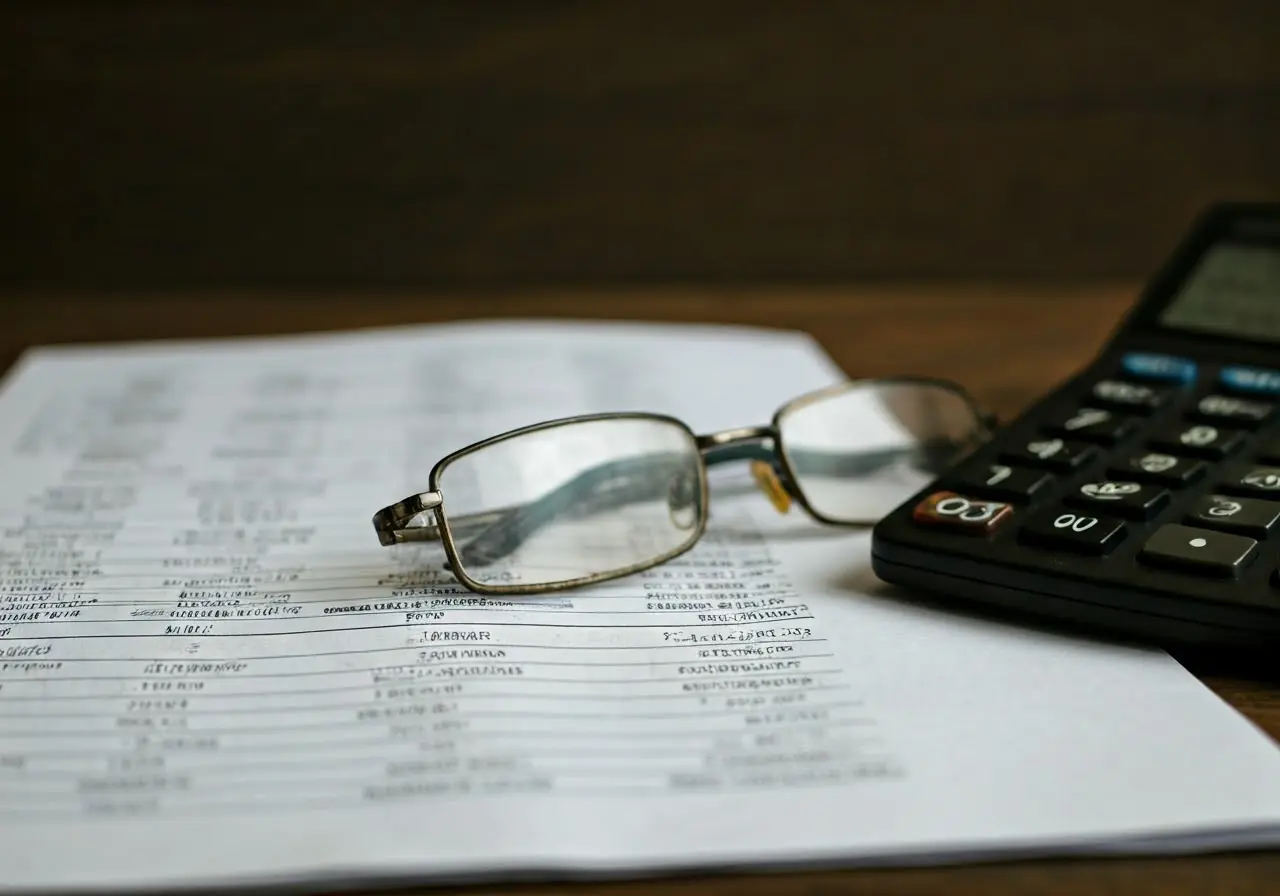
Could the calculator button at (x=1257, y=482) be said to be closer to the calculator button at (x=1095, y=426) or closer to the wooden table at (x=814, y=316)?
the calculator button at (x=1095, y=426)

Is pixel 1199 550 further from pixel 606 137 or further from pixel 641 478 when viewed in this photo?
pixel 606 137

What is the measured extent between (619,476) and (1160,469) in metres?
0.16

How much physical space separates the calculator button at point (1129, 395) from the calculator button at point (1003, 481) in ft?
0.20

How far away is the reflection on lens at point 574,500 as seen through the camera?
1.26 ft

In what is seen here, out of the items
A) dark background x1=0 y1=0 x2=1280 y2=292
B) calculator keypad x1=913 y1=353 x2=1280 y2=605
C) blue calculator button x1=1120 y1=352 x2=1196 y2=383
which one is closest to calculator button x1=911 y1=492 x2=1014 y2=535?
calculator keypad x1=913 y1=353 x2=1280 y2=605

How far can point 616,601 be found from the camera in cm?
37

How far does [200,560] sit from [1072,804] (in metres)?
0.25

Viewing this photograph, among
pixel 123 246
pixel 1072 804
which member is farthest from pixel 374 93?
pixel 1072 804

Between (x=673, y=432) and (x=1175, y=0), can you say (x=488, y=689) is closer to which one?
(x=673, y=432)

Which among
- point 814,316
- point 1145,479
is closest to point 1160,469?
point 1145,479

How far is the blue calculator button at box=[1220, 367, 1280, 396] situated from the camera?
432 mm

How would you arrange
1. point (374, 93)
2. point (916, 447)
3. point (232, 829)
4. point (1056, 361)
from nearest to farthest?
point (232, 829) → point (916, 447) → point (1056, 361) → point (374, 93)

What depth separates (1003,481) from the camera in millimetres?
378

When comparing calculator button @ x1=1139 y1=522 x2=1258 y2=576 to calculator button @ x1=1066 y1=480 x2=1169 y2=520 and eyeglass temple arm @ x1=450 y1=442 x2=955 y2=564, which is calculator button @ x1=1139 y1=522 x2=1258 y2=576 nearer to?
calculator button @ x1=1066 y1=480 x2=1169 y2=520
